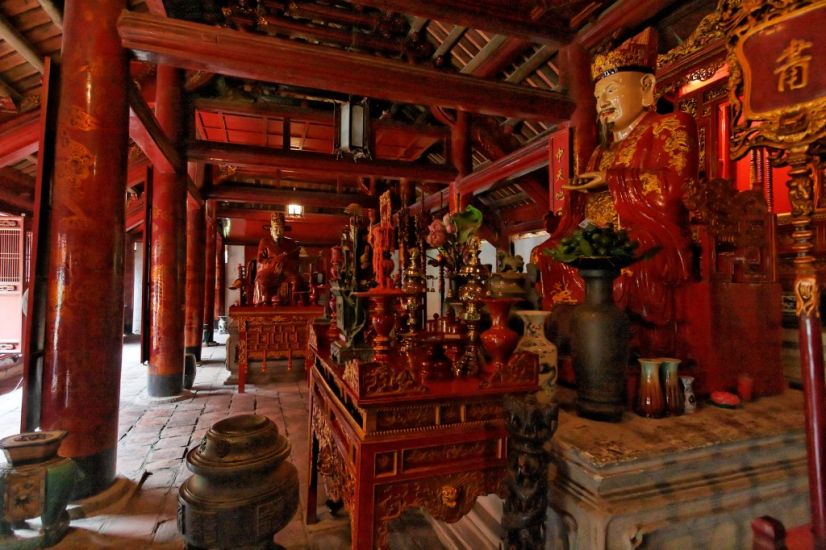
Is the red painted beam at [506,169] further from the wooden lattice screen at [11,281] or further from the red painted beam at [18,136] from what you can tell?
the wooden lattice screen at [11,281]

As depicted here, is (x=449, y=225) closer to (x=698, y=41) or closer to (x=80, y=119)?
(x=80, y=119)

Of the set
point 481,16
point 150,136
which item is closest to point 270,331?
point 150,136

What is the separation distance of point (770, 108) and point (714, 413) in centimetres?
128

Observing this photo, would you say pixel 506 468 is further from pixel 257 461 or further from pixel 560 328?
pixel 560 328

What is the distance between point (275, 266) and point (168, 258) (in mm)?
1565

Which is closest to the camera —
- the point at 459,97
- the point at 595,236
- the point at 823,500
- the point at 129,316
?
the point at 823,500

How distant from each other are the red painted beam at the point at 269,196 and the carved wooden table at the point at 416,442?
679cm

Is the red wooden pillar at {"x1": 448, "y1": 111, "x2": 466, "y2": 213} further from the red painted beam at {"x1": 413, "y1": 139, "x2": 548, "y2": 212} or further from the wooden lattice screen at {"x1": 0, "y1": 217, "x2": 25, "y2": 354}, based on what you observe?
the wooden lattice screen at {"x1": 0, "y1": 217, "x2": 25, "y2": 354}

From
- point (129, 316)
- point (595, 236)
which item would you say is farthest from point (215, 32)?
point (129, 316)

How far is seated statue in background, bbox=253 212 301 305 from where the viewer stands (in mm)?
6102

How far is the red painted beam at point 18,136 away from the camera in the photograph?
151 inches

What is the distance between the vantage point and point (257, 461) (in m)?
1.57

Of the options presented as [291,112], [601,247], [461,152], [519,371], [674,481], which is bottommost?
[674,481]

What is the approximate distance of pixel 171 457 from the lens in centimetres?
308
